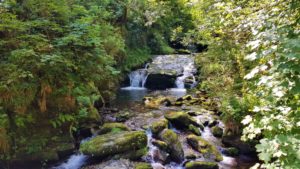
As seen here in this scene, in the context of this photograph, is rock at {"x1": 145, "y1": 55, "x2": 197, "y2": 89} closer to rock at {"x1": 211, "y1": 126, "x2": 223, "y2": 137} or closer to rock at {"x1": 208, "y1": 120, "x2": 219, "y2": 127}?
rock at {"x1": 208, "y1": 120, "x2": 219, "y2": 127}

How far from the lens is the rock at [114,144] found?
17.2ft

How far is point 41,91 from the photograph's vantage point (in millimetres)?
5129

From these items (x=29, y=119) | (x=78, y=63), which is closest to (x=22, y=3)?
(x=78, y=63)

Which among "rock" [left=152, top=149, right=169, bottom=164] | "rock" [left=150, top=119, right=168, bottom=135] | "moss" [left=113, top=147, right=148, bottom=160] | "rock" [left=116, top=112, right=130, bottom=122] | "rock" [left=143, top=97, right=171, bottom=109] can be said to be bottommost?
"rock" [left=152, top=149, right=169, bottom=164]

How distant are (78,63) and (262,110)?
12.8 feet

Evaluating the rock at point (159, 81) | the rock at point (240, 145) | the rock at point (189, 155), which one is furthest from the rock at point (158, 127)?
the rock at point (159, 81)

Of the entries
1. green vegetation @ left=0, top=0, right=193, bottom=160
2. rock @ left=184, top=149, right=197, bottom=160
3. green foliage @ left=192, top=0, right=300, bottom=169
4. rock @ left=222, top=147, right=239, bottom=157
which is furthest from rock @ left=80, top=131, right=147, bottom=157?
green foliage @ left=192, top=0, right=300, bottom=169

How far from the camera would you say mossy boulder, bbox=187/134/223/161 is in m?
5.89

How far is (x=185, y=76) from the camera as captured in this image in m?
13.3

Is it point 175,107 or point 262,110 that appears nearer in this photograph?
point 262,110

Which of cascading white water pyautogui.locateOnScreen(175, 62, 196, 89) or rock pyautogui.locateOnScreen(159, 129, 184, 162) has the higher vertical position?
cascading white water pyautogui.locateOnScreen(175, 62, 196, 89)

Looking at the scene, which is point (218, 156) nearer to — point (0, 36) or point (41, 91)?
point (41, 91)

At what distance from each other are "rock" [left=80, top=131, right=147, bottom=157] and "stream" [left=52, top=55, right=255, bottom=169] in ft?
0.53

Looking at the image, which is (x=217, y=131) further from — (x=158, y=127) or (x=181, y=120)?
(x=158, y=127)
